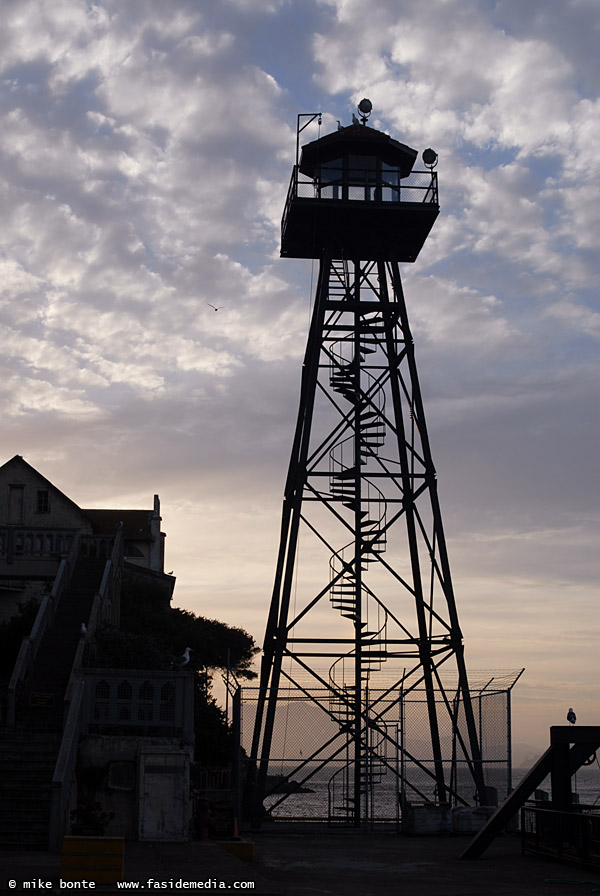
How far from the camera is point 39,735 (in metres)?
21.3

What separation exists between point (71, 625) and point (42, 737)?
241 inches

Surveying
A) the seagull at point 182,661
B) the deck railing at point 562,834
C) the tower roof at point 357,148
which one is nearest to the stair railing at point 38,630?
the seagull at point 182,661

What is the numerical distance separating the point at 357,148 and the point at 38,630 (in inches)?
646

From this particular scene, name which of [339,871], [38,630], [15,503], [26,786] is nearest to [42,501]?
[15,503]

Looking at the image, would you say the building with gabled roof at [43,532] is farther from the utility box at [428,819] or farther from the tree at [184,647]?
the utility box at [428,819]

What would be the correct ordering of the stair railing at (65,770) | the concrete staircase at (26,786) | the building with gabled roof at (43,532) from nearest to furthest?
the stair railing at (65,770) → the concrete staircase at (26,786) → the building with gabled roof at (43,532)

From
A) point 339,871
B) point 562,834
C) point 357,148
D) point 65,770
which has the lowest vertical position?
point 339,871

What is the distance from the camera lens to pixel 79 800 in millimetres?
19766

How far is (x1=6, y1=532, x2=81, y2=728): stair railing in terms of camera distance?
73.2ft

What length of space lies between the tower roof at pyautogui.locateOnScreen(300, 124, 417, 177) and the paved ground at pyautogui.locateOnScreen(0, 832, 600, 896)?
19.2m

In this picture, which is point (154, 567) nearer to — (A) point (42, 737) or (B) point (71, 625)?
(B) point (71, 625)

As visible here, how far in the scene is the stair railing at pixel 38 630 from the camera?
22297 millimetres

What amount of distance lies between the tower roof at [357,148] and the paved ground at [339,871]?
19.2 metres

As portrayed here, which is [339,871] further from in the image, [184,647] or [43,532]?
[184,647]
